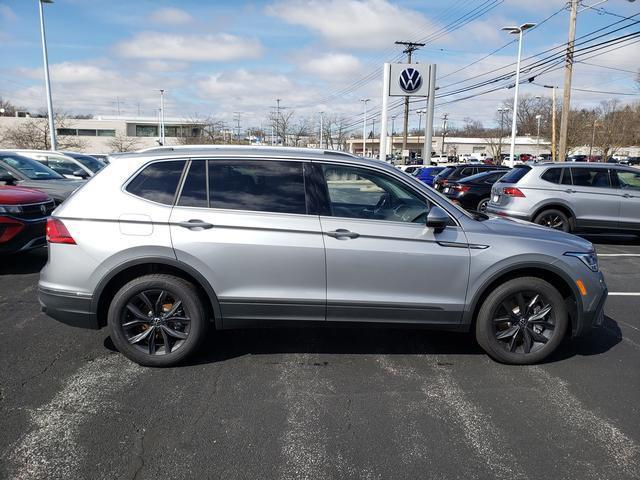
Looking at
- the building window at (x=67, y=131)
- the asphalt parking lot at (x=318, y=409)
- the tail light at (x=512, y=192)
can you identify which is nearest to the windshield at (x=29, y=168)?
the asphalt parking lot at (x=318, y=409)

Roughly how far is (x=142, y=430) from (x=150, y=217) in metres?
1.57

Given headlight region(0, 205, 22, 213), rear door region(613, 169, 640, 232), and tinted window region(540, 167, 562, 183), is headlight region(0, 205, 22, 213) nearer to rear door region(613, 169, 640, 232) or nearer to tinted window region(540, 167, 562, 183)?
tinted window region(540, 167, 562, 183)

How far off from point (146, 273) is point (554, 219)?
881 cm

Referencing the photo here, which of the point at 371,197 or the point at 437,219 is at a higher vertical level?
the point at 371,197

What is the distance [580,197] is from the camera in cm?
993

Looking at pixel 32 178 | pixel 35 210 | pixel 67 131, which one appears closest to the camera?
pixel 35 210

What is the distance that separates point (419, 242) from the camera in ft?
12.7

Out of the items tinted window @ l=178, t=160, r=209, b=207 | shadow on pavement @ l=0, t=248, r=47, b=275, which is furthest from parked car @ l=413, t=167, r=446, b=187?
tinted window @ l=178, t=160, r=209, b=207

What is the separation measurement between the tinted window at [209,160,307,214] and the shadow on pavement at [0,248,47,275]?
4.67 metres

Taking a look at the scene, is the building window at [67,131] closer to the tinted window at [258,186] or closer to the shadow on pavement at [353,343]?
the shadow on pavement at [353,343]

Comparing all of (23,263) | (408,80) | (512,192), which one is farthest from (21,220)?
(408,80)

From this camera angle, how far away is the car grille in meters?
6.82

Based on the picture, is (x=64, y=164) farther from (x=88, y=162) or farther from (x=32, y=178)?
(x=32, y=178)

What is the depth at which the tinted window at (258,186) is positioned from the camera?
3881mm
